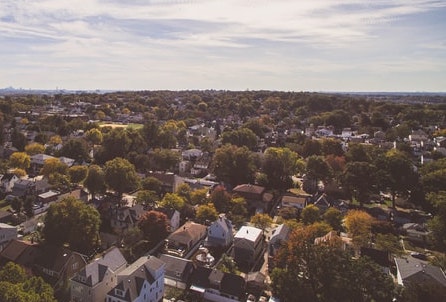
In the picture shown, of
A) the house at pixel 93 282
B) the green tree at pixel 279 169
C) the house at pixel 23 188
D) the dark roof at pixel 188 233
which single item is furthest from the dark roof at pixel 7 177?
the green tree at pixel 279 169

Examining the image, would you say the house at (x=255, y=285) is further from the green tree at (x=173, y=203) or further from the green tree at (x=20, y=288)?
the green tree at (x=173, y=203)

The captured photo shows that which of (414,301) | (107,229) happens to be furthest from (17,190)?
(414,301)

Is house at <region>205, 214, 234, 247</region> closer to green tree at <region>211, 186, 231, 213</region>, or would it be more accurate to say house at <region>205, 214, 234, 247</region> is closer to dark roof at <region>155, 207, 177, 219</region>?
dark roof at <region>155, 207, 177, 219</region>

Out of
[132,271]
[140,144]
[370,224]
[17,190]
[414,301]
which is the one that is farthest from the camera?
[140,144]

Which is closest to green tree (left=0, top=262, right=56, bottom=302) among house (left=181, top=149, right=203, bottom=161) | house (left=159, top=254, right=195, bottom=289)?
house (left=159, top=254, right=195, bottom=289)

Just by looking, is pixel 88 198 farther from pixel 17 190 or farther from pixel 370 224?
pixel 370 224
